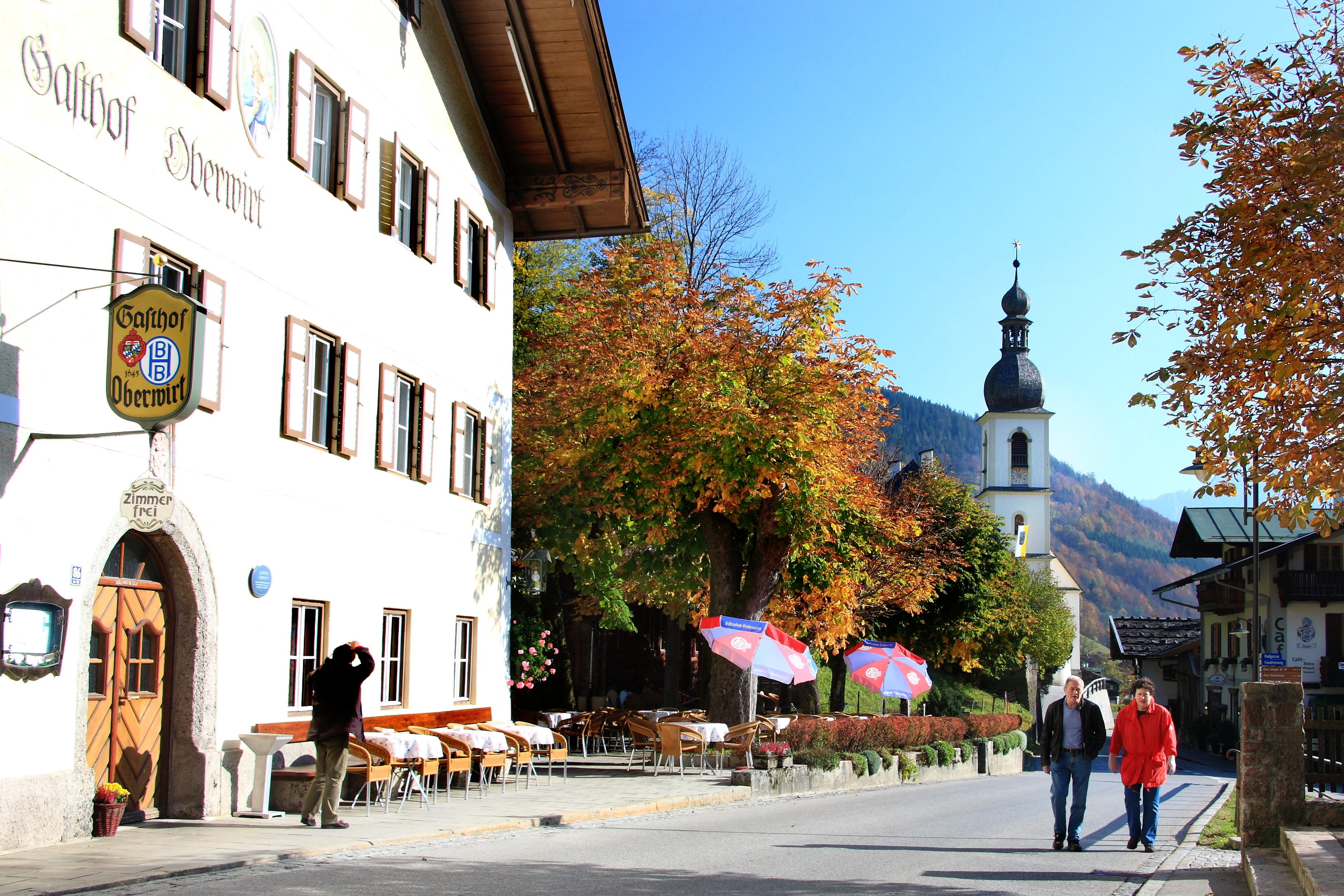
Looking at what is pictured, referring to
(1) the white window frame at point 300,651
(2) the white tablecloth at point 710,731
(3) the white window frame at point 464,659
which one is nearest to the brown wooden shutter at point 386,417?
(1) the white window frame at point 300,651

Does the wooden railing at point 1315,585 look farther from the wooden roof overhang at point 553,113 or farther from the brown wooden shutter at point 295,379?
the brown wooden shutter at point 295,379

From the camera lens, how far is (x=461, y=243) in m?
20.6

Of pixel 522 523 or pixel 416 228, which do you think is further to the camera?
pixel 522 523

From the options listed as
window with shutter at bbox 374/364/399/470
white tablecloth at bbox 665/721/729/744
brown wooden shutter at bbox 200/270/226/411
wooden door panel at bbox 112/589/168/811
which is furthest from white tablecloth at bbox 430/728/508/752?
brown wooden shutter at bbox 200/270/226/411

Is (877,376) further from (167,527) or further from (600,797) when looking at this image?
(167,527)

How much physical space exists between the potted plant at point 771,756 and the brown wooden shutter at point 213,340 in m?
11.2

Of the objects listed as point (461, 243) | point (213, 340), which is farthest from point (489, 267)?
point (213, 340)

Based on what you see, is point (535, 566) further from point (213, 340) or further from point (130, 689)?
point (130, 689)

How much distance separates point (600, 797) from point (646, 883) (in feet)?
22.1

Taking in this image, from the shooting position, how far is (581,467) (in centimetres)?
2442

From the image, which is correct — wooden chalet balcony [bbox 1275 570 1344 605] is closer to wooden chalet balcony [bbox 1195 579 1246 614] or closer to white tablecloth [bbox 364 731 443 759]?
wooden chalet balcony [bbox 1195 579 1246 614]

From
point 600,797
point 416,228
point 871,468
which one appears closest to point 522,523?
point 416,228

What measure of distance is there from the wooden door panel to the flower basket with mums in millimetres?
12999

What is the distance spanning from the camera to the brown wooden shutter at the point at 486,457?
21641 millimetres
